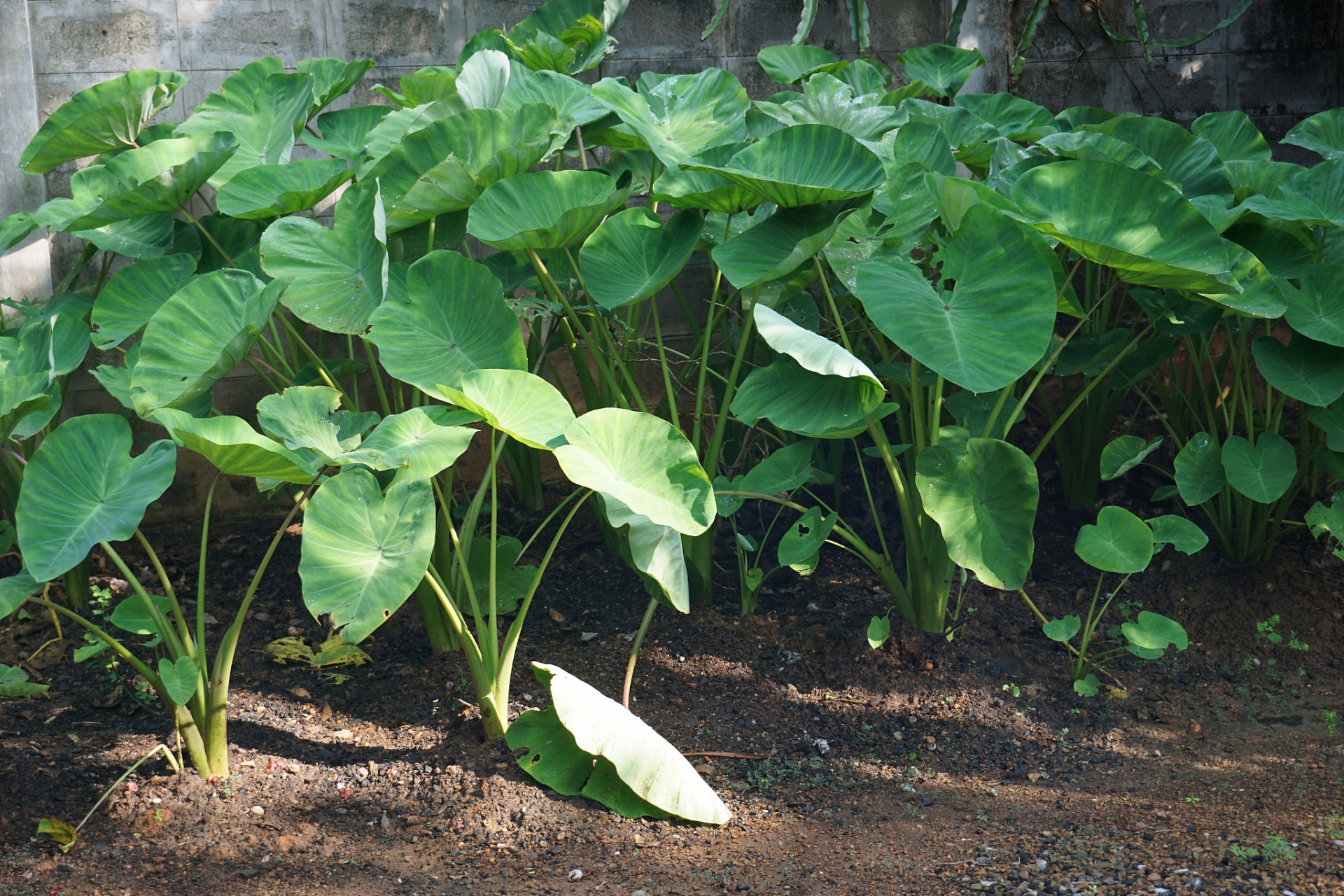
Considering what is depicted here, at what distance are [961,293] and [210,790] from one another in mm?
1630

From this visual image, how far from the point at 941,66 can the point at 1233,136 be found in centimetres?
84

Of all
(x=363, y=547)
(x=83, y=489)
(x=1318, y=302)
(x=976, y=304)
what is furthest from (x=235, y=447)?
(x=1318, y=302)

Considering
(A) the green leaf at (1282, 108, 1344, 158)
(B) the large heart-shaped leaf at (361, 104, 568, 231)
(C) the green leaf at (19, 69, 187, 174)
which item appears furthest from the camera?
(A) the green leaf at (1282, 108, 1344, 158)

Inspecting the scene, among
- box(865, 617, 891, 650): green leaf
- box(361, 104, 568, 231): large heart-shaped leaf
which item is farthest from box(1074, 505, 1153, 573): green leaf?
box(361, 104, 568, 231): large heart-shaped leaf

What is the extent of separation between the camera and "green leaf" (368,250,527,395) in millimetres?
1816

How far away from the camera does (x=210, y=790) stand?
1.68 metres

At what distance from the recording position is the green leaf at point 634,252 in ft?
6.41

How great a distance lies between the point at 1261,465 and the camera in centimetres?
213

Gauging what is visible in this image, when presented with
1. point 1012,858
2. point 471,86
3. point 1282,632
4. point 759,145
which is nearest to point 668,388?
point 759,145

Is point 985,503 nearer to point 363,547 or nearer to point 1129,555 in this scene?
point 1129,555

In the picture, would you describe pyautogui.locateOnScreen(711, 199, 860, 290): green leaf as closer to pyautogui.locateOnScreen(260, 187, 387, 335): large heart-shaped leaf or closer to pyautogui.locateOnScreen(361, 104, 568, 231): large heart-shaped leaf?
pyautogui.locateOnScreen(361, 104, 568, 231): large heart-shaped leaf

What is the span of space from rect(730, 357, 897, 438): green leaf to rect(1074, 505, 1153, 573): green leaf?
538 mm

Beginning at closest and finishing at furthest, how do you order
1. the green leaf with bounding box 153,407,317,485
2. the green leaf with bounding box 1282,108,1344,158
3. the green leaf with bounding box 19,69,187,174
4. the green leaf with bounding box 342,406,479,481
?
the green leaf with bounding box 153,407,317,485 → the green leaf with bounding box 342,406,479,481 → the green leaf with bounding box 19,69,187,174 → the green leaf with bounding box 1282,108,1344,158

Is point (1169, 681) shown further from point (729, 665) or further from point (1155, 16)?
point (1155, 16)
